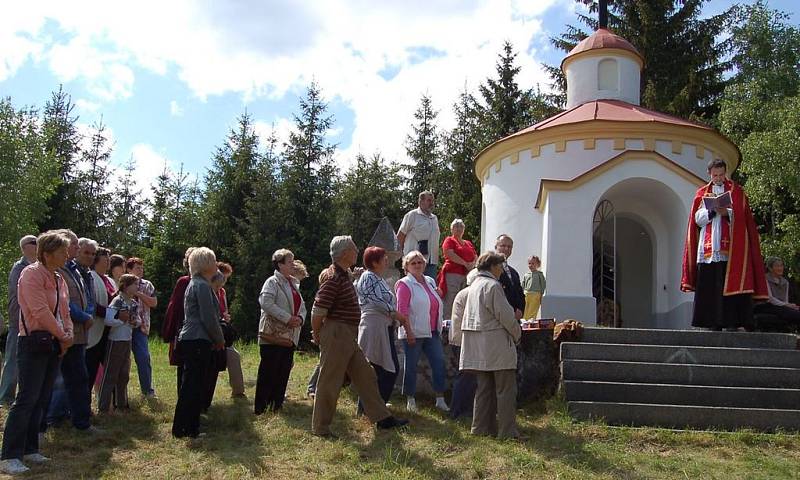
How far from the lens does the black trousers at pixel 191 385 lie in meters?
5.74

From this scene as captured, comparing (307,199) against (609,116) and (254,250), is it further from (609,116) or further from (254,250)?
(609,116)

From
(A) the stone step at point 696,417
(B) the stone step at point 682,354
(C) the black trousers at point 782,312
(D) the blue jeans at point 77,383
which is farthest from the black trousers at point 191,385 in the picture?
(C) the black trousers at point 782,312

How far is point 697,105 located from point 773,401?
797 inches

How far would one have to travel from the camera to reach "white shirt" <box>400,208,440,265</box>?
892 centimetres

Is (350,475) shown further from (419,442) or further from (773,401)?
(773,401)

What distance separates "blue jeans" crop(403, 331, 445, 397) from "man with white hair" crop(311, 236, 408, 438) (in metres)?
1.05

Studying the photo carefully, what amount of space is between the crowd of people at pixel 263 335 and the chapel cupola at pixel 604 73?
24.9 ft

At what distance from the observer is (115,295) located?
23.3 feet

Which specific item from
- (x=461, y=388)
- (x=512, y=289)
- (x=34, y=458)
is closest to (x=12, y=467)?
(x=34, y=458)

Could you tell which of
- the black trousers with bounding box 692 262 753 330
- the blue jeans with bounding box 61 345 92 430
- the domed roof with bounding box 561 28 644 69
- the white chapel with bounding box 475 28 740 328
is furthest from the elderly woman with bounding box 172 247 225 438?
the domed roof with bounding box 561 28 644 69

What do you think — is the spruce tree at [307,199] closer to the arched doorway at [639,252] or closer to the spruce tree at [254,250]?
the spruce tree at [254,250]

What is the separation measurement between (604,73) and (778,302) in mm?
7921

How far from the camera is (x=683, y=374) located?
6.81 metres

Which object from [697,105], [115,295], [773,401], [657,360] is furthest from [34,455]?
[697,105]
